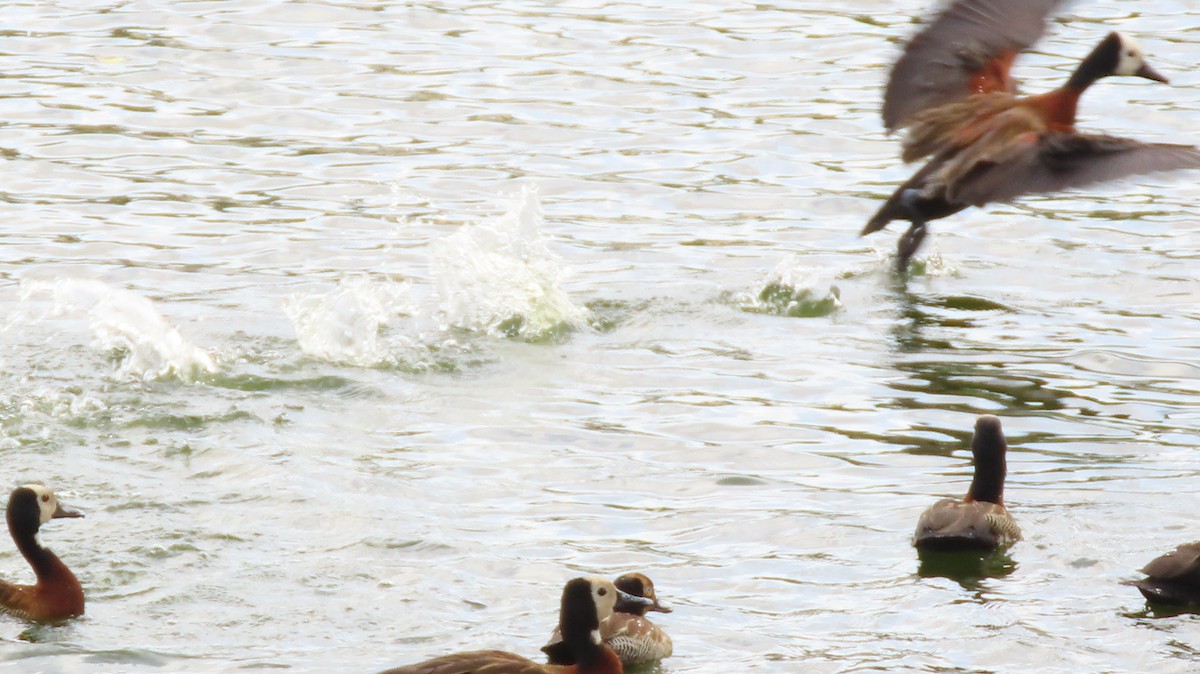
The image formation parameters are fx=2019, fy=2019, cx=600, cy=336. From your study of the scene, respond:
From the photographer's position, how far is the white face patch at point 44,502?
27.3 ft

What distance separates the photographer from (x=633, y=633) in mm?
7664

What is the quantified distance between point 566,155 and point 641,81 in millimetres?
2147

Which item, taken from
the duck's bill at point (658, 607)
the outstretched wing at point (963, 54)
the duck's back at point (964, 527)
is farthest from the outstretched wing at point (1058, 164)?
the duck's bill at point (658, 607)

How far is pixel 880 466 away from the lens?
1014 cm

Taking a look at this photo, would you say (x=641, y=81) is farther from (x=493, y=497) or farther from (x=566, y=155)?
(x=493, y=497)

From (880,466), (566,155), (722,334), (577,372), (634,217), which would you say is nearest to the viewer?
(880,466)

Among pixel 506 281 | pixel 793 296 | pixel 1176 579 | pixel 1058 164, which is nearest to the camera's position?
pixel 1176 579

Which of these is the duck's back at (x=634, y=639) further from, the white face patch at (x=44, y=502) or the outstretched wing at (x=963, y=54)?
the outstretched wing at (x=963, y=54)

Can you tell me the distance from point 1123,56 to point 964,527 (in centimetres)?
534

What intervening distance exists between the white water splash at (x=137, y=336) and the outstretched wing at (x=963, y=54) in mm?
4808

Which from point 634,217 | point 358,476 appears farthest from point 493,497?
point 634,217

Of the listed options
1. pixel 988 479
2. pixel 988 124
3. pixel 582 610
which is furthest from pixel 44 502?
pixel 988 124

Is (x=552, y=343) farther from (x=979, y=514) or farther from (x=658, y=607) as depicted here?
(x=658, y=607)

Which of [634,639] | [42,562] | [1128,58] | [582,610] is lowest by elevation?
[634,639]
